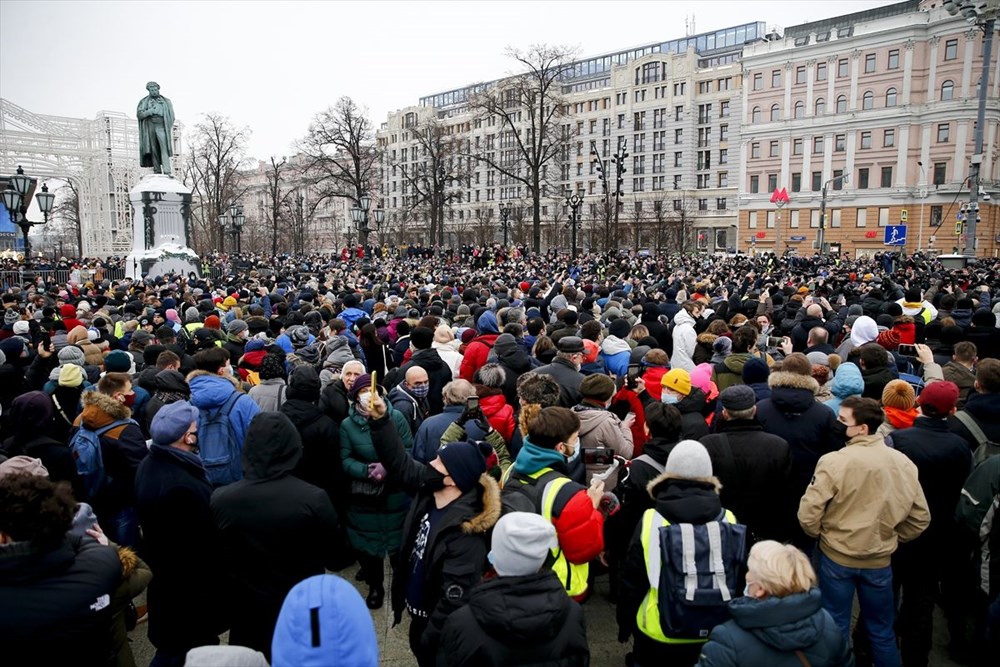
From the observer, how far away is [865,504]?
13.1 ft

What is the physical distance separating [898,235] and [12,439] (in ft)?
130

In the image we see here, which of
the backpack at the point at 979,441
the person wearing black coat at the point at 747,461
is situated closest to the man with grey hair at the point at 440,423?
the person wearing black coat at the point at 747,461

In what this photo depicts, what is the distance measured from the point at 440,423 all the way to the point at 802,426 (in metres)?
2.74

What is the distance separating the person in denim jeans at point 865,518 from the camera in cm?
399

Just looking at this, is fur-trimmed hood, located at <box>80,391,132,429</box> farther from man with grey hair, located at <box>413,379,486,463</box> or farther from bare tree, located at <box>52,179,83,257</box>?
bare tree, located at <box>52,179,83,257</box>

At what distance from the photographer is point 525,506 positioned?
11.6 ft

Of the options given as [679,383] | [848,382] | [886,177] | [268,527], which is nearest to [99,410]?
[268,527]

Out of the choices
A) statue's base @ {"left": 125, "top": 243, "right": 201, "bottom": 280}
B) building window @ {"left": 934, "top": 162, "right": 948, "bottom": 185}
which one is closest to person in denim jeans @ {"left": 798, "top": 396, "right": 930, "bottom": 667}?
statue's base @ {"left": 125, "top": 243, "right": 201, "bottom": 280}

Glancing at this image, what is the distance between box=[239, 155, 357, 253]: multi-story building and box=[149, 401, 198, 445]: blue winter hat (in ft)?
170

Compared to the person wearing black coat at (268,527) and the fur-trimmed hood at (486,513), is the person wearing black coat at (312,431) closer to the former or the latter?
the person wearing black coat at (268,527)

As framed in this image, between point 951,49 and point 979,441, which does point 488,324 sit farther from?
point 951,49

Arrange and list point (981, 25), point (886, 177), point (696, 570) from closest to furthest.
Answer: point (696, 570), point (981, 25), point (886, 177)

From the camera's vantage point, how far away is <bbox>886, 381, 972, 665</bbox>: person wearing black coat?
175 inches

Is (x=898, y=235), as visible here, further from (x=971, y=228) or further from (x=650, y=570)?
(x=650, y=570)
